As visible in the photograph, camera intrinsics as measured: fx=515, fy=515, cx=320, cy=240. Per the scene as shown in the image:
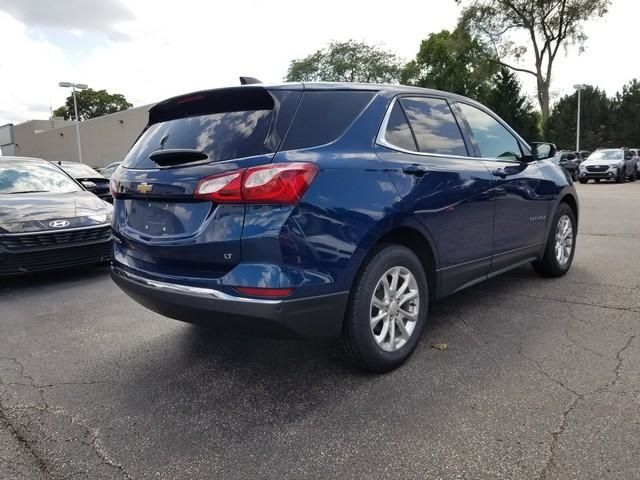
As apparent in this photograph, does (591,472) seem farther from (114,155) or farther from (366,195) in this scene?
(114,155)

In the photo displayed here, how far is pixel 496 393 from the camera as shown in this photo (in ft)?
9.36

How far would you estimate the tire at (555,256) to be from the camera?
512cm

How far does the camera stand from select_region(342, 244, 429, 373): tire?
292cm

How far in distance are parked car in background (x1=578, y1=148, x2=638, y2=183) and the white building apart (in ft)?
83.8

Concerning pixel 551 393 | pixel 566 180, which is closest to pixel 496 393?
pixel 551 393

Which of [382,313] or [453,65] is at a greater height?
[453,65]

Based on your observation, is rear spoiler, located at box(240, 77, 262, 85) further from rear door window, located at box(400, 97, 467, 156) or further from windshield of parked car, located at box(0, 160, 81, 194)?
windshield of parked car, located at box(0, 160, 81, 194)

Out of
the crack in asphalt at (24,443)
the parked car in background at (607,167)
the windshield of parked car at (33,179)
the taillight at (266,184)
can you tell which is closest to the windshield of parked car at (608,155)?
the parked car in background at (607,167)

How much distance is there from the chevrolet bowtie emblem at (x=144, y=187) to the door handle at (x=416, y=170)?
152 cm

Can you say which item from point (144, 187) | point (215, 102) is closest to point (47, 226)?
point (144, 187)

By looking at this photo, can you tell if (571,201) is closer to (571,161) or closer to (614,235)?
(614,235)

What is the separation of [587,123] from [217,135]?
54427mm

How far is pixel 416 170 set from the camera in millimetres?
3268

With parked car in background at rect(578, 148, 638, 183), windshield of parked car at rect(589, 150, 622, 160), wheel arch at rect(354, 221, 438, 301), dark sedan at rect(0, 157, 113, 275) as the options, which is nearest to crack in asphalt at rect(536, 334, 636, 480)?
wheel arch at rect(354, 221, 438, 301)
